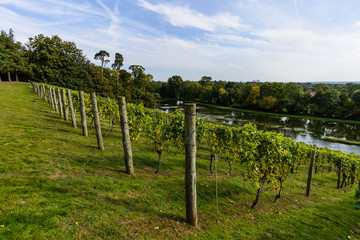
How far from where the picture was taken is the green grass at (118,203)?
3738mm

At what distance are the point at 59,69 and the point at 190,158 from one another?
53101 millimetres

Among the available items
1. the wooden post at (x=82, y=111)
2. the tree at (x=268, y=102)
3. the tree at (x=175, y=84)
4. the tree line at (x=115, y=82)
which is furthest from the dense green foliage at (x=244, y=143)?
the tree at (x=175, y=84)

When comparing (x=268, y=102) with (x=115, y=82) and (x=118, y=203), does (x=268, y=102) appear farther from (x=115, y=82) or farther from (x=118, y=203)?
(x=118, y=203)

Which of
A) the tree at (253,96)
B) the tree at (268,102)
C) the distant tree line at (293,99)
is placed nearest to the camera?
the distant tree line at (293,99)

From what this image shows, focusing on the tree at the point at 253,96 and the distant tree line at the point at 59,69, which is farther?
the tree at the point at 253,96

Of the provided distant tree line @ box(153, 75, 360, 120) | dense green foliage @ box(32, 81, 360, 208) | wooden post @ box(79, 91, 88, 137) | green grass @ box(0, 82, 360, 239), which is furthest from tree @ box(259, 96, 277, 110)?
wooden post @ box(79, 91, 88, 137)

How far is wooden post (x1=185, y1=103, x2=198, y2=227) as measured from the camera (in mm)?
4270

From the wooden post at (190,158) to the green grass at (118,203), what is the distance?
40 centimetres

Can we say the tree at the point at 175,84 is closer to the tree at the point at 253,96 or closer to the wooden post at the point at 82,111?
the tree at the point at 253,96

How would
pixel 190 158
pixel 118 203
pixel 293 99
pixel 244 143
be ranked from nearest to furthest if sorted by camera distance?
pixel 190 158 < pixel 118 203 < pixel 244 143 < pixel 293 99

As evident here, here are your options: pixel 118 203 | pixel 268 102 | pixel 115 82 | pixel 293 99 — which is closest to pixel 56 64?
pixel 115 82

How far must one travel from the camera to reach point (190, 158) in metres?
4.34

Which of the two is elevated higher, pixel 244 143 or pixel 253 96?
pixel 253 96

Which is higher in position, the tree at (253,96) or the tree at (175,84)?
the tree at (175,84)
